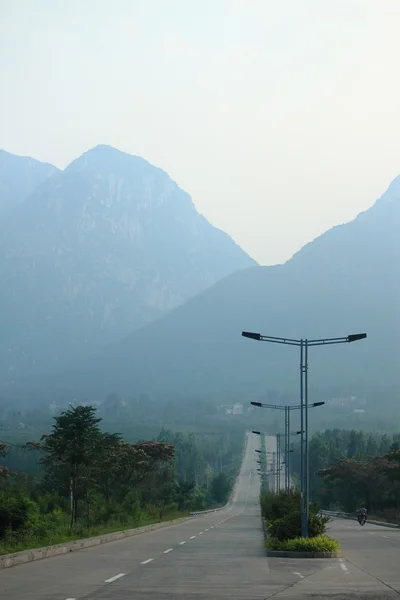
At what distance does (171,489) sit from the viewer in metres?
84.4

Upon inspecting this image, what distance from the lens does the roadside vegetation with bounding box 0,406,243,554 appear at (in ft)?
103

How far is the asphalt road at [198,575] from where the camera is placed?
19.2 m

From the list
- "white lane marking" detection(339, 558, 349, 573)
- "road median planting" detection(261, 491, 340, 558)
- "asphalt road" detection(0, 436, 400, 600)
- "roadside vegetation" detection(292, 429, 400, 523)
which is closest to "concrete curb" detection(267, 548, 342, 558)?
"road median planting" detection(261, 491, 340, 558)

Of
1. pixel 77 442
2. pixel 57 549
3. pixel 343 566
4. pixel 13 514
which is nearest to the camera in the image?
pixel 343 566

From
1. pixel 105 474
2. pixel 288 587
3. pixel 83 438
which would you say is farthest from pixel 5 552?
pixel 105 474

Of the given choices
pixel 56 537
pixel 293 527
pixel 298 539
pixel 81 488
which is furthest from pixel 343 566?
pixel 81 488

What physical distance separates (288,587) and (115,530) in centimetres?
2688

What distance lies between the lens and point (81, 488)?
1779 inches

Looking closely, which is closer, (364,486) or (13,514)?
(13,514)

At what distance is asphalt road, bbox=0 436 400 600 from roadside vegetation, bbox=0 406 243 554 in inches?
70.7

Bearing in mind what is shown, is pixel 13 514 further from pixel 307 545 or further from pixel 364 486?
pixel 364 486

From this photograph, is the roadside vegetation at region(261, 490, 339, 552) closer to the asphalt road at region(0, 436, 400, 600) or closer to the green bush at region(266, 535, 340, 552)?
the green bush at region(266, 535, 340, 552)

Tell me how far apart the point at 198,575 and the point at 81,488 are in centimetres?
2238

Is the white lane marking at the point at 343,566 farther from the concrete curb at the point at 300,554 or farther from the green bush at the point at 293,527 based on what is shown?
the green bush at the point at 293,527
